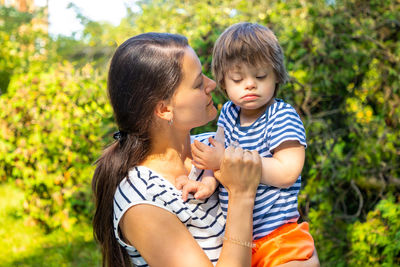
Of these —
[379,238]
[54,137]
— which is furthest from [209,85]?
[54,137]

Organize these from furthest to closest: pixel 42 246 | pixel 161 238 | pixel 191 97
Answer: pixel 42 246 < pixel 191 97 < pixel 161 238

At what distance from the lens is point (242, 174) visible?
1.76 m

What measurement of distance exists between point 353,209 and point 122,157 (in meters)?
2.90

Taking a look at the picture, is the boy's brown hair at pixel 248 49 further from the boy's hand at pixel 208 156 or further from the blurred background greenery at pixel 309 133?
the blurred background greenery at pixel 309 133

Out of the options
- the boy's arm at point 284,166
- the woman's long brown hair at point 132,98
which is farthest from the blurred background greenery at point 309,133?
the boy's arm at point 284,166

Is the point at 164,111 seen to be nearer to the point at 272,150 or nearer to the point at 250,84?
the point at 250,84

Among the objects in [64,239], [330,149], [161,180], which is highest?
[161,180]

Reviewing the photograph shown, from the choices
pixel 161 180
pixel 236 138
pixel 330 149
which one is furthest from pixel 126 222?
pixel 330 149

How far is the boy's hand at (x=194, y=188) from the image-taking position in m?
1.84

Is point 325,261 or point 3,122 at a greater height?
point 3,122

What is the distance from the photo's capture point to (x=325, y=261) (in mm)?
3850

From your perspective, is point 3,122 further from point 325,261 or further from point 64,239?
point 325,261

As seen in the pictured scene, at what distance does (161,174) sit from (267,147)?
1.51 ft

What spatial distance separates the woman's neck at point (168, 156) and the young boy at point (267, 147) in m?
0.15
